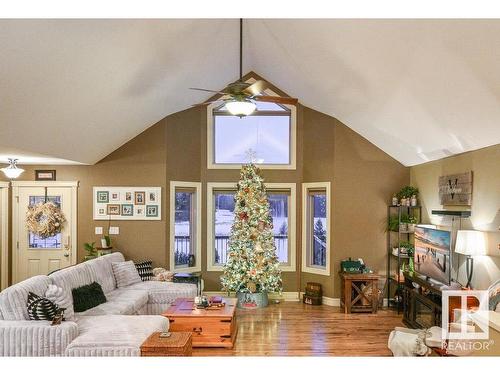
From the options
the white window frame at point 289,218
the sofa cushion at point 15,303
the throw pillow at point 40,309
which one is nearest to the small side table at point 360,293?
the white window frame at point 289,218

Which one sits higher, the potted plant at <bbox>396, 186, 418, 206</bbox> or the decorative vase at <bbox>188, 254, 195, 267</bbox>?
the potted plant at <bbox>396, 186, 418, 206</bbox>

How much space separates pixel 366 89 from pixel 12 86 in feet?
13.0

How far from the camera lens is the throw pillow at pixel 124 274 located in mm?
6348

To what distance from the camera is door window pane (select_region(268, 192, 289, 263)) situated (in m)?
8.09

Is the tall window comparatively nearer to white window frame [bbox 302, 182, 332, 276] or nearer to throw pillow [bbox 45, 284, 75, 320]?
white window frame [bbox 302, 182, 332, 276]

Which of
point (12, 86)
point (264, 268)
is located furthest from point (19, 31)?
point (264, 268)

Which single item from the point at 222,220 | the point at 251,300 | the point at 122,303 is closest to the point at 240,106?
the point at 122,303

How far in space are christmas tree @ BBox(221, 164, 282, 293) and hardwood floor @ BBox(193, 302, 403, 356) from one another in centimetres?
50

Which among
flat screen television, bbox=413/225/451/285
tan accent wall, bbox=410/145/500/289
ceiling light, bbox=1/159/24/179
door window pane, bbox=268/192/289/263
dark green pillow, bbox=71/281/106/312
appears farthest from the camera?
door window pane, bbox=268/192/289/263

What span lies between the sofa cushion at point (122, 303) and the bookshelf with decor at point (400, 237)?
4084 millimetres

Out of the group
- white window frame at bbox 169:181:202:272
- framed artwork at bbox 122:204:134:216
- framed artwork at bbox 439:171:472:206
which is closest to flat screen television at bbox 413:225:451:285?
framed artwork at bbox 439:171:472:206

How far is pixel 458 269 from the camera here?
5.38 metres

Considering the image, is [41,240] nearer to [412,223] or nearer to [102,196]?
[102,196]

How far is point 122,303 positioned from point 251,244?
258 cm
